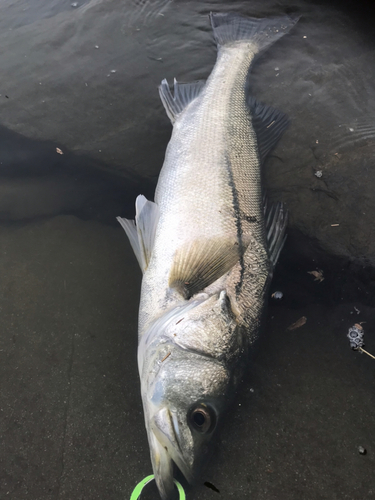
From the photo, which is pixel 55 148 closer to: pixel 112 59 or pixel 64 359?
pixel 112 59

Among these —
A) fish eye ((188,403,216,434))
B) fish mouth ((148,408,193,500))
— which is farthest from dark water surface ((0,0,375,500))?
fish eye ((188,403,216,434))

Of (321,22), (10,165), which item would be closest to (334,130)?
(321,22)

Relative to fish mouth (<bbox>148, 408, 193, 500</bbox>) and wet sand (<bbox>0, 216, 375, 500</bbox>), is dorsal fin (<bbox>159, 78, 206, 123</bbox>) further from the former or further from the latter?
fish mouth (<bbox>148, 408, 193, 500</bbox>)

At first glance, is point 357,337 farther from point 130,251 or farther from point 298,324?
point 130,251

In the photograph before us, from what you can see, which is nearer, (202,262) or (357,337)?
(202,262)

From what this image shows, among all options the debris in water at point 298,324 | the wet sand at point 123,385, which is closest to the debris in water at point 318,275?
the wet sand at point 123,385

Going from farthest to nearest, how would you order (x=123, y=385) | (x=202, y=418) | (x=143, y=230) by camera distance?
(x=143, y=230) < (x=123, y=385) < (x=202, y=418)

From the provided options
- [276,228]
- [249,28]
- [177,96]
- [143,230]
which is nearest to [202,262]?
[143,230]
